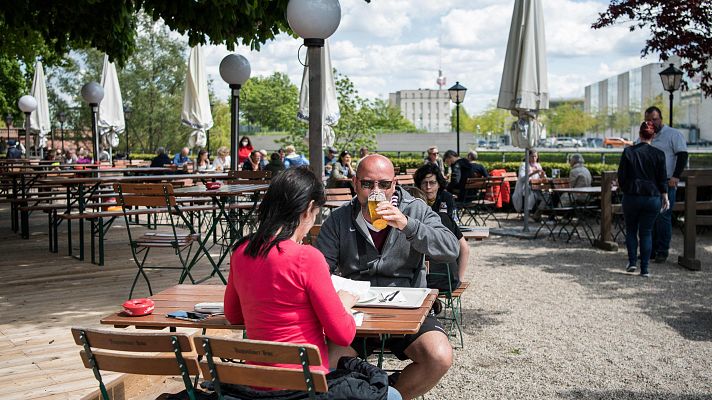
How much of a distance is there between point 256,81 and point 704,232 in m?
112

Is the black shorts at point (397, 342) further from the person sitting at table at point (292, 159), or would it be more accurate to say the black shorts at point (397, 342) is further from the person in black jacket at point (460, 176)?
the person sitting at table at point (292, 159)

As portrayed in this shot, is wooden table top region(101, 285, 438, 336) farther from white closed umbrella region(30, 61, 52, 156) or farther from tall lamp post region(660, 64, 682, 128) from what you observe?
white closed umbrella region(30, 61, 52, 156)

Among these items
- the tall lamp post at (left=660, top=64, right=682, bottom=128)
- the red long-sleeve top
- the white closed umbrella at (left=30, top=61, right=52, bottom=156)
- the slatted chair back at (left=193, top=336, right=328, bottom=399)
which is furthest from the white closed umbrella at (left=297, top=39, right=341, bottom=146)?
the white closed umbrella at (left=30, top=61, right=52, bottom=156)

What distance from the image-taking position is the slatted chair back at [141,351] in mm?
2838

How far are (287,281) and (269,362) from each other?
14.7 inches

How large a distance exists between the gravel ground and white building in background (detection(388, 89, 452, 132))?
532 feet

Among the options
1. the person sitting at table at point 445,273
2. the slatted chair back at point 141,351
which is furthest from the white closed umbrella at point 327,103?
the slatted chair back at point 141,351

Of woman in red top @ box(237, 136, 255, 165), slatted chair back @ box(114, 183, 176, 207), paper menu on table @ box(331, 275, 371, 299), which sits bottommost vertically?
paper menu on table @ box(331, 275, 371, 299)

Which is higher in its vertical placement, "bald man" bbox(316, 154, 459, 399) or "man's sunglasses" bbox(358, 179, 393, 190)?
"man's sunglasses" bbox(358, 179, 393, 190)

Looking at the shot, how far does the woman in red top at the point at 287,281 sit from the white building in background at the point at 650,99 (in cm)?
6521

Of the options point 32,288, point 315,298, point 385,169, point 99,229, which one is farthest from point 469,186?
point 315,298

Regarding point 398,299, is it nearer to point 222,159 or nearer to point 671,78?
point 671,78

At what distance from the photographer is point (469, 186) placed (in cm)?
1354

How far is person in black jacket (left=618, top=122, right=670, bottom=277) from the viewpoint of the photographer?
368 inches
